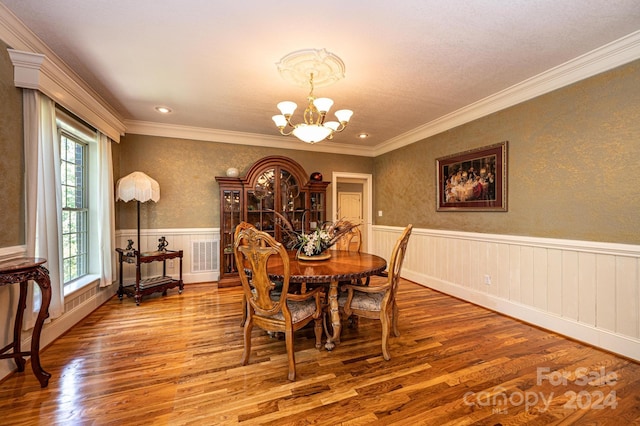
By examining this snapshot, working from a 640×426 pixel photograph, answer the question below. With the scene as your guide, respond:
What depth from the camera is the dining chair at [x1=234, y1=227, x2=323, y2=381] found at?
1.89 metres

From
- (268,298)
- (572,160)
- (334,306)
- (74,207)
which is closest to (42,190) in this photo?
(74,207)

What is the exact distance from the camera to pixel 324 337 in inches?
101

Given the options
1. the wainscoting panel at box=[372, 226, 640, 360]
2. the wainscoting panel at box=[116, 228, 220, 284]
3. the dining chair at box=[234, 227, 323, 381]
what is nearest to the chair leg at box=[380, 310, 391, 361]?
the dining chair at box=[234, 227, 323, 381]

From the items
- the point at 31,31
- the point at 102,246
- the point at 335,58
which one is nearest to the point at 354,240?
the point at 335,58

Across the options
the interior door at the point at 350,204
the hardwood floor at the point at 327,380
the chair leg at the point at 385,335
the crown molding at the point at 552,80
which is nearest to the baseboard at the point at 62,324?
the hardwood floor at the point at 327,380

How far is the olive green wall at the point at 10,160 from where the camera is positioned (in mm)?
1958

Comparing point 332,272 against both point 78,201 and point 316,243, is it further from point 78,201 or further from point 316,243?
point 78,201

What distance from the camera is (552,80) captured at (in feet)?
8.78

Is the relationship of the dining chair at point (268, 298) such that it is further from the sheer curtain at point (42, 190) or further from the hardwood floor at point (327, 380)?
the sheer curtain at point (42, 190)

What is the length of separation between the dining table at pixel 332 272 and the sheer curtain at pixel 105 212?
7.90ft

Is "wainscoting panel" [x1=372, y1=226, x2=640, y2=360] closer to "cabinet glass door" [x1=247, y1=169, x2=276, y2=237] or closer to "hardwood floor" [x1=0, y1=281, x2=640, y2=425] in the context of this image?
"hardwood floor" [x1=0, y1=281, x2=640, y2=425]

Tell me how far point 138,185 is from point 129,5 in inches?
97.3

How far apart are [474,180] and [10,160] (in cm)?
463

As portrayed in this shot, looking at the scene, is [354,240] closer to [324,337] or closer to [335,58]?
[324,337]
